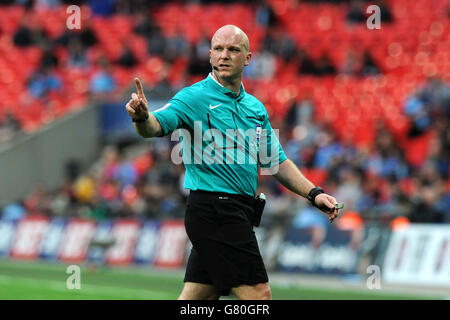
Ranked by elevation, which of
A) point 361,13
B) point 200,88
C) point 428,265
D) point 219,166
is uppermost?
point 361,13

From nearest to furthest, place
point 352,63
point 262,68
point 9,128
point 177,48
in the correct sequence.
→ point 352,63 < point 262,68 < point 9,128 < point 177,48

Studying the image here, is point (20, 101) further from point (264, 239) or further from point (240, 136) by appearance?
point (240, 136)

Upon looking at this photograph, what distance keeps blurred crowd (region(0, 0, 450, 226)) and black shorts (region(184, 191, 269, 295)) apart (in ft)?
33.7

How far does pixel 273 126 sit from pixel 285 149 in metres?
0.86

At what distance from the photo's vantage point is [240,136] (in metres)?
6.66

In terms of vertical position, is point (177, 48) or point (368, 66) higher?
point (177, 48)

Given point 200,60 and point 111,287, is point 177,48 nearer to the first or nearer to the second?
point 200,60

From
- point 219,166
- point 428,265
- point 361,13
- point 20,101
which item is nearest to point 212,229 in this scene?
point 219,166

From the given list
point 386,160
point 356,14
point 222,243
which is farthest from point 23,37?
point 222,243

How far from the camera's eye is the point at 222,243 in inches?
254

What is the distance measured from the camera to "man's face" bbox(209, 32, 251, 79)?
260 inches

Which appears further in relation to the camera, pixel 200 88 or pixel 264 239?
pixel 264 239

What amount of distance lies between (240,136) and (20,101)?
21.9 metres

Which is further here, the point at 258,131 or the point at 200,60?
the point at 200,60
